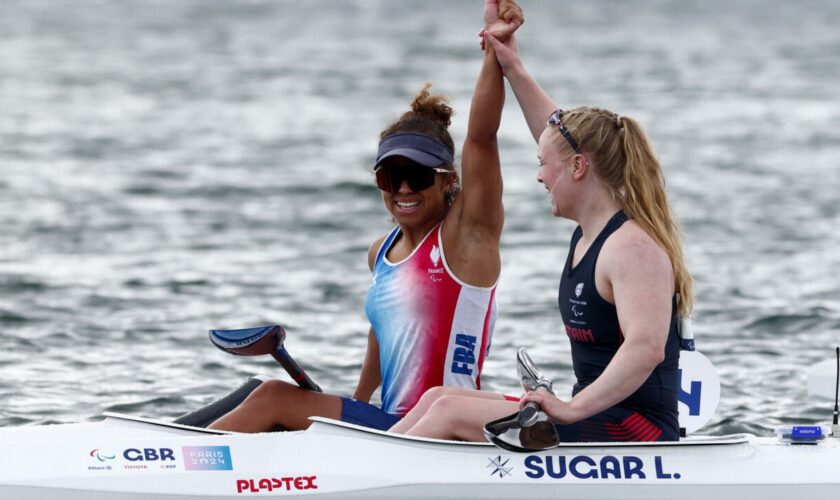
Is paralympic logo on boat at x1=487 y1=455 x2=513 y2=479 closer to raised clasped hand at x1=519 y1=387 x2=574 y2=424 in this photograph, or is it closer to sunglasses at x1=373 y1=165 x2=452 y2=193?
raised clasped hand at x1=519 y1=387 x2=574 y2=424

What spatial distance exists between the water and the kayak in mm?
1427

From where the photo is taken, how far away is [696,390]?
18.4 feet

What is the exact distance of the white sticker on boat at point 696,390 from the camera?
558 centimetres

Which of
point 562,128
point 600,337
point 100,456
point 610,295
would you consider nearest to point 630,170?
point 562,128

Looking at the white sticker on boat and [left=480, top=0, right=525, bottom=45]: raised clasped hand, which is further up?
[left=480, top=0, right=525, bottom=45]: raised clasped hand

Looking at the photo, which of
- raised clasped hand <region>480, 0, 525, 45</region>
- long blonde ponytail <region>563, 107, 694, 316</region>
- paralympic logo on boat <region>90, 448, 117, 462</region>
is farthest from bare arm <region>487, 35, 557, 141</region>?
paralympic logo on boat <region>90, 448, 117, 462</region>

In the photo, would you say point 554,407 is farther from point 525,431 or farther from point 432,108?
point 432,108

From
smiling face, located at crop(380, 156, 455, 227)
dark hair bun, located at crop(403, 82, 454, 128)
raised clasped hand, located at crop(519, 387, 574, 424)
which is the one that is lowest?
raised clasped hand, located at crop(519, 387, 574, 424)

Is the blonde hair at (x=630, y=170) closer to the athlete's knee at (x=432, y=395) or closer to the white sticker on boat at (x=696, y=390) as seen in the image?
the white sticker on boat at (x=696, y=390)

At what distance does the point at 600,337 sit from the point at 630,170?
21.7 inches

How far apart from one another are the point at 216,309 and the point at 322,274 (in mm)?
1580

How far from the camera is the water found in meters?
9.17

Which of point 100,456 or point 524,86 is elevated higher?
point 524,86

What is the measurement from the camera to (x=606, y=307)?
15.8ft
